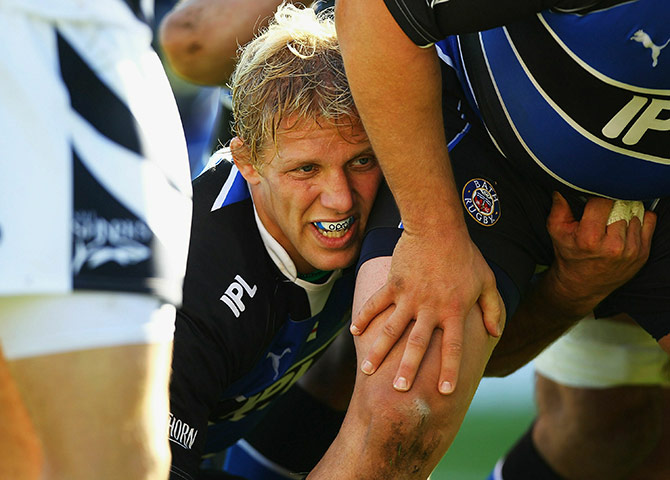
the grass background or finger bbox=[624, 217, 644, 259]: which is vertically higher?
finger bbox=[624, 217, 644, 259]

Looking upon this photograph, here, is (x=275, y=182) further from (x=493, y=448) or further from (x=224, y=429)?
(x=493, y=448)

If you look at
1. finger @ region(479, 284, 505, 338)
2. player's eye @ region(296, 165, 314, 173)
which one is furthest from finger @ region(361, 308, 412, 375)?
player's eye @ region(296, 165, 314, 173)

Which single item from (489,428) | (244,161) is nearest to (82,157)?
(244,161)

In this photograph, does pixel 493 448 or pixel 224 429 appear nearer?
pixel 224 429

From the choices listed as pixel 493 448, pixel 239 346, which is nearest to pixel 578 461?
pixel 493 448

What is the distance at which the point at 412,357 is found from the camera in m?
1.57

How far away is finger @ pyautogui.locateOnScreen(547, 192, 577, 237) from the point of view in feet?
6.16

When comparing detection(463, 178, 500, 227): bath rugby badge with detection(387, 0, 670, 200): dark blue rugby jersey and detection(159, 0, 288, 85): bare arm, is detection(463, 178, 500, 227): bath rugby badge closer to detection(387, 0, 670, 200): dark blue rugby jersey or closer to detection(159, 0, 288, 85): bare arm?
detection(387, 0, 670, 200): dark blue rugby jersey

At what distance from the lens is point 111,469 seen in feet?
3.47

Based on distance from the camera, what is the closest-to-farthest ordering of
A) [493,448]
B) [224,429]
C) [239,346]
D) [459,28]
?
[459,28]
[239,346]
[224,429]
[493,448]

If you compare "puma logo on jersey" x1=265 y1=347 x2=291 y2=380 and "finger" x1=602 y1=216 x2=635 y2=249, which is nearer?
"finger" x1=602 y1=216 x2=635 y2=249

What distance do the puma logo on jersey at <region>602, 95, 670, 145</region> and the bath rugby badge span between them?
0.87 ft

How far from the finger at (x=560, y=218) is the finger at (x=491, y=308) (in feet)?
0.92

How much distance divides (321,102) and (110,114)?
2.66 feet
